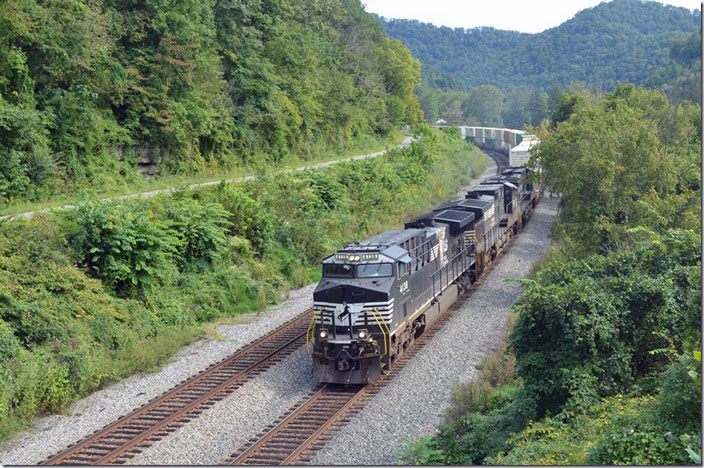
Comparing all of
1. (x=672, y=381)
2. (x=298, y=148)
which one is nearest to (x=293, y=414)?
(x=672, y=381)

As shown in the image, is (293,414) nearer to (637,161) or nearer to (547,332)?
(547,332)

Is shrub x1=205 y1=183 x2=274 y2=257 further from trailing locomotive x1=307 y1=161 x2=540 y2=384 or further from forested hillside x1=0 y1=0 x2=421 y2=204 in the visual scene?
trailing locomotive x1=307 y1=161 x2=540 y2=384

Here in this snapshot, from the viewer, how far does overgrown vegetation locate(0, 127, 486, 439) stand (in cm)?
1568

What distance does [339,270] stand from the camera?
1684 centimetres

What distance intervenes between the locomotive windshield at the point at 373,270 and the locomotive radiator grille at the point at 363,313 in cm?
79

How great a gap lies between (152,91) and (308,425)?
23.7m

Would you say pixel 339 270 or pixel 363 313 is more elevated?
pixel 339 270

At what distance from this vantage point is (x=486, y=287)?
86.0ft

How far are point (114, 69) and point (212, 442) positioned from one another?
21.9 metres

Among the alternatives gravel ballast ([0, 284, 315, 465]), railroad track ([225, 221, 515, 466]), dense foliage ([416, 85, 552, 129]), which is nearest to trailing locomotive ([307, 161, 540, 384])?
railroad track ([225, 221, 515, 466])

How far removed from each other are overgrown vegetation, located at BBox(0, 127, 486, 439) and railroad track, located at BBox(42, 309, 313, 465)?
1785 mm

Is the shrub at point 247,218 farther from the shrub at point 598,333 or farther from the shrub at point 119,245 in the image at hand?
the shrub at point 598,333

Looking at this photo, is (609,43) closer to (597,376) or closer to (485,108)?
(485,108)

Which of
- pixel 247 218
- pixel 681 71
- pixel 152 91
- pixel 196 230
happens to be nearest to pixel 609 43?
pixel 681 71
